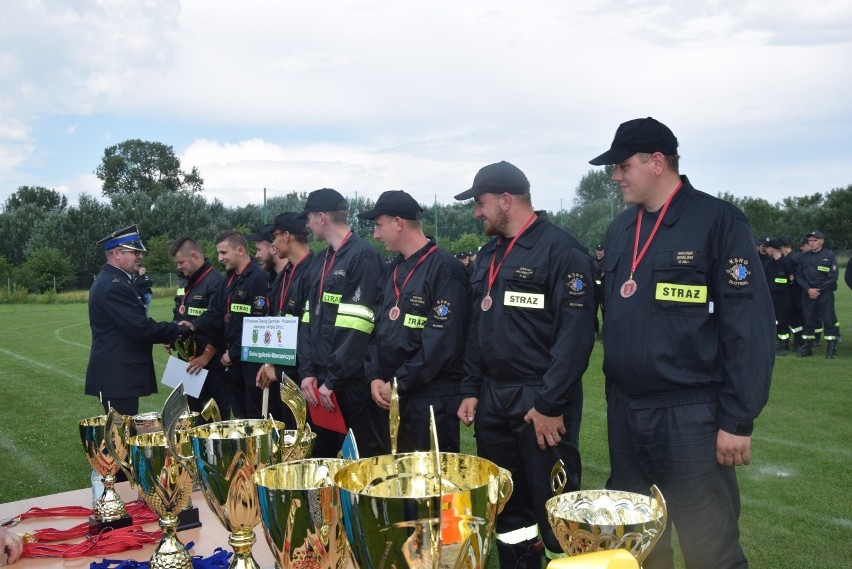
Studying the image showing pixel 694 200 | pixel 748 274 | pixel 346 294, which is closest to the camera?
pixel 748 274

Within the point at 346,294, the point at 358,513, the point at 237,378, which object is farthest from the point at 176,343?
the point at 358,513

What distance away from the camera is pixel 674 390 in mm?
2734

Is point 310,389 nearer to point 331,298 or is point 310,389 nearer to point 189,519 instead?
point 331,298

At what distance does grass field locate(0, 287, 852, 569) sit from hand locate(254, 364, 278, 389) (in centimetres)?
171

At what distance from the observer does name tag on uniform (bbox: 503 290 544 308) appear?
3502mm

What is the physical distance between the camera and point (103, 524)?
2.82 metres

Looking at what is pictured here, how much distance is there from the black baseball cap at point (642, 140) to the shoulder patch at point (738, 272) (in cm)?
53

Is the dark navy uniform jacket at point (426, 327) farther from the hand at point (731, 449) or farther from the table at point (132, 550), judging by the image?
the hand at point (731, 449)

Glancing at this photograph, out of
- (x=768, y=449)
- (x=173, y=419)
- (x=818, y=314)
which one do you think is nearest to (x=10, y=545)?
(x=173, y=419)

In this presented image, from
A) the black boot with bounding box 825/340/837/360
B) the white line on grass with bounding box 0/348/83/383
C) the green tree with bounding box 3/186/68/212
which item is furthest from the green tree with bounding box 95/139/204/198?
the black boot with bounding box 825/340/837/360

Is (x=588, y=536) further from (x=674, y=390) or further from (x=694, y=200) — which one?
(x=694, y=200)

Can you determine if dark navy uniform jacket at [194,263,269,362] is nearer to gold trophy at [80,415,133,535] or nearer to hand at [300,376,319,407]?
hand at [300,376,319,407]

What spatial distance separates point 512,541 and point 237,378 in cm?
420

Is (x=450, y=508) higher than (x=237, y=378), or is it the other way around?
(x=450, y=508)
